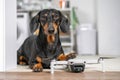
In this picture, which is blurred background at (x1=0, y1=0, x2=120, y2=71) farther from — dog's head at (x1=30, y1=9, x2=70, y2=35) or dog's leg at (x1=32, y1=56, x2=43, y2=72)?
dog's leg at (x1=32, y1=56, x2=43, y2=72)

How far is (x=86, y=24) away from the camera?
14.6 ft

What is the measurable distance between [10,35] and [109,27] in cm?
263

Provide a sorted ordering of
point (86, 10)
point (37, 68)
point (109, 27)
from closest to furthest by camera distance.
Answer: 1. point (37, 68)
2. point (109, 27)
3. point (86, 10)

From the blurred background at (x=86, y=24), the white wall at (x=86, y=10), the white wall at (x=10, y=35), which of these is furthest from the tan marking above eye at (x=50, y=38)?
the white wall at (x=86, y=10)

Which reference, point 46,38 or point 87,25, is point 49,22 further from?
point 87,25

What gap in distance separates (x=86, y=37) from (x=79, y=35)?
145 millimetres

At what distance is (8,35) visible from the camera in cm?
188

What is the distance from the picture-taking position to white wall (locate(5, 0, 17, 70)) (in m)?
1.83

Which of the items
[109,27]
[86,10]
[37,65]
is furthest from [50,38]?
[86,10]

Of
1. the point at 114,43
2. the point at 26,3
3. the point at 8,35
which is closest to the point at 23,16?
the point at 26,3

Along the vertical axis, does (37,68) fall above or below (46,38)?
below

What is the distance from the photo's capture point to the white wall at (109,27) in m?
4.11

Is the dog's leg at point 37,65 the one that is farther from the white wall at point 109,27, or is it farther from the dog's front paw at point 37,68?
the white wall at point 109,27

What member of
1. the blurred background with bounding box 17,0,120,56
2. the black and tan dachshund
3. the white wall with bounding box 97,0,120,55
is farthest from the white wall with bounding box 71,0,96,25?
the black and tan dachshund
